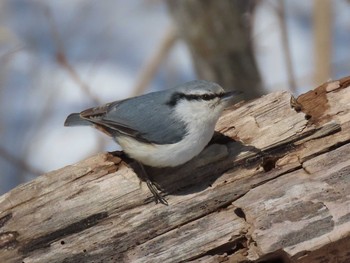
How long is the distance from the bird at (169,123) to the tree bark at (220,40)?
1341mm

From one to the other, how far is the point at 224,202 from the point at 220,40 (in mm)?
1615

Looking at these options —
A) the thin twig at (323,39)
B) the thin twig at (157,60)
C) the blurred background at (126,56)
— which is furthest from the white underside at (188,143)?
the thin twig at (157,60)

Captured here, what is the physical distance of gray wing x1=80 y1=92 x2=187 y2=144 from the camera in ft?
9.21

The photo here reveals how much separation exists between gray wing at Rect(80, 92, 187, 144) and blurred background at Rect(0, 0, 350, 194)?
1.22 m

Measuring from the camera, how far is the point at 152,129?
9.24ft

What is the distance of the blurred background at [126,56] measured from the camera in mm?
4234

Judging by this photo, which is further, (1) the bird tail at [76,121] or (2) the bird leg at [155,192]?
(1) the bird tail at [76,121]

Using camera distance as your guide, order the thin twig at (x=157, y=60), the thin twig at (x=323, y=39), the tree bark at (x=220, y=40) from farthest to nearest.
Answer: the thin twig at (x=157, y=60), the thin twig at (x=323, y=39), the tree bark at (x=220, y=40)

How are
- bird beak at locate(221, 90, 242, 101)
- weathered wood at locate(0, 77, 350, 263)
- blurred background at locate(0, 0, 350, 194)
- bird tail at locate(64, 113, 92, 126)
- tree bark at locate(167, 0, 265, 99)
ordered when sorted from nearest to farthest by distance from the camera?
1. weathered wood at locate(0, 77, 350, 263)
2. bird beak at locate(221, 90, 242, 101)
3. bird tail at locate(64, 113, 92, 126)
4. tree bark at locate(167, 0, 265, 99)
5. blurred background at locate(0, 0, 350, 194)

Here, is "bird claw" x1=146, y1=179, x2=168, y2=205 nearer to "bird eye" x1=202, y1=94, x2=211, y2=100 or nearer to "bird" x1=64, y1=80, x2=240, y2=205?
"bird" x1=64, y1=80, x2=240, y2=205

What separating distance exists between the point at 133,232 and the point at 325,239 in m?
0.65

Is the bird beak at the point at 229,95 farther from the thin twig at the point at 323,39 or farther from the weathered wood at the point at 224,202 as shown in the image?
the thin twig at the point at 323,39

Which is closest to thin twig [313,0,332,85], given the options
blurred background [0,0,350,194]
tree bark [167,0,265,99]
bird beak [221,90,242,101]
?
blurred background [0,0,350,194]

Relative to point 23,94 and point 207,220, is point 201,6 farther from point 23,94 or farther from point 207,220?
point 23,94
